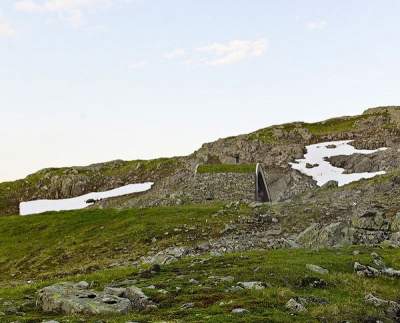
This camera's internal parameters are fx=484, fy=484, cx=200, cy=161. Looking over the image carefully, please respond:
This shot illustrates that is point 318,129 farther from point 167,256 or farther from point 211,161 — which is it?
point 167,256

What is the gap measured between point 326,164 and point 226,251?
57.0m

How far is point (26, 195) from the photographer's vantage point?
128000mm

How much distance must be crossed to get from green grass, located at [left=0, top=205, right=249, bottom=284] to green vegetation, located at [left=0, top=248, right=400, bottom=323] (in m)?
14.0

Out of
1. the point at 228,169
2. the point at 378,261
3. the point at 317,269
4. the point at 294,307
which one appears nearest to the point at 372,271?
the point at 378,261

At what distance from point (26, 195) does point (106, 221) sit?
248 ft

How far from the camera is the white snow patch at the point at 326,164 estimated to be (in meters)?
80.3

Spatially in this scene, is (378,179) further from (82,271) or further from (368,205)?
(82,271)

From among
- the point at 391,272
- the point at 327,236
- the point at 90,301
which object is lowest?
the point at 391,272

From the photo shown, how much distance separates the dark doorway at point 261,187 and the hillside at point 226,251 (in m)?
1.18

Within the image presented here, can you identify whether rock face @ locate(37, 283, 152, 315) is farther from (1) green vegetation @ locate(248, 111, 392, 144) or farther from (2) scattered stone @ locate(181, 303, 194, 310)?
(1) green vegetation @ locate(248, 111, 392, 144)

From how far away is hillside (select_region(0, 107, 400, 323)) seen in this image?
20328 millimetres

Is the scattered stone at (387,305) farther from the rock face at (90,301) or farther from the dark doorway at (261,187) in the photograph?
the dark doorway at (261,187)

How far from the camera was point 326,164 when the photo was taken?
91688 millimetres

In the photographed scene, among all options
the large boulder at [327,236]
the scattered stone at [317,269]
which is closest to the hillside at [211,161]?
the large boulder at [327,236]
